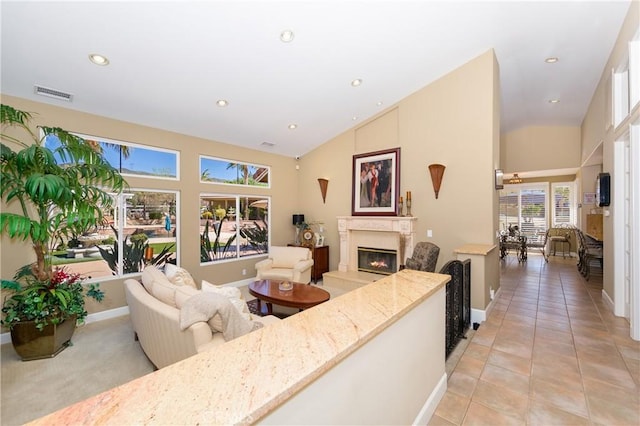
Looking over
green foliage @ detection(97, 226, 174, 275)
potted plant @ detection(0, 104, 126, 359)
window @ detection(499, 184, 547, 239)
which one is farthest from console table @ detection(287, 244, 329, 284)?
window @ detection(499, 184, 547, 239)

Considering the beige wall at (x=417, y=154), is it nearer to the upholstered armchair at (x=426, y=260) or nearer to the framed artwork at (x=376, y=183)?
the framed artwork at (x=376, y=183)

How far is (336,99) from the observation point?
480cm

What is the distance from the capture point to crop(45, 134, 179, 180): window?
4.25 metres

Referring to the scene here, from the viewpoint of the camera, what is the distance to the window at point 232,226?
218 inches

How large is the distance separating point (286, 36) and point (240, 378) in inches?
138

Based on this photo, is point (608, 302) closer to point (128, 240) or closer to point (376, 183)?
point (376, 183)

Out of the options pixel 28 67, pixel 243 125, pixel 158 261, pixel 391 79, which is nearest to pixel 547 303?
pixel 391 79

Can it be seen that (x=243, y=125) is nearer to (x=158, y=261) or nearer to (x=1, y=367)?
(x=158, y=261)

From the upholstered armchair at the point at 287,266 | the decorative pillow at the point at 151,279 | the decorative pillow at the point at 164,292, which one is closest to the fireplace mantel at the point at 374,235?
the upholstered armchair at the point at 287,266

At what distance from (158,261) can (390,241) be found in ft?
14.3

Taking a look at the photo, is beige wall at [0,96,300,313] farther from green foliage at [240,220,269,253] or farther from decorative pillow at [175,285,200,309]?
decorative pillow at [175,285,200,309]

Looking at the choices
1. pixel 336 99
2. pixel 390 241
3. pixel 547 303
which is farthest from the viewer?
pixel 390 241

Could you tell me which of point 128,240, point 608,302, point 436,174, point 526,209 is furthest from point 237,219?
point 526,209

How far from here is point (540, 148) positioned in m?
7.43
